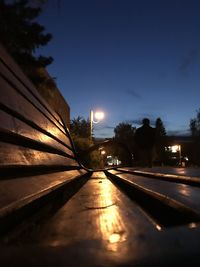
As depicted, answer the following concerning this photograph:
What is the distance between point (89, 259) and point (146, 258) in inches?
3.8

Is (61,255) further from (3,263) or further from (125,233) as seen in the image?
(125,233)

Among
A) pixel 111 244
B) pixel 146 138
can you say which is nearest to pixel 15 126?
pixel 111 244

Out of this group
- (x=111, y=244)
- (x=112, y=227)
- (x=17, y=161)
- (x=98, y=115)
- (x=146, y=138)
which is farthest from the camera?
(x=98, y=115)

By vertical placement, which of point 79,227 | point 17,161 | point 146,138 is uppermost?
point 146,138

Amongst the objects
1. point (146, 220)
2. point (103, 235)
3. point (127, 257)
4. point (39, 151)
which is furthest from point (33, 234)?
point (39, 151)

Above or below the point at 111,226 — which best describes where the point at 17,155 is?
above

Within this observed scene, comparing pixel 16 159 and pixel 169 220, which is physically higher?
pixel 16 159

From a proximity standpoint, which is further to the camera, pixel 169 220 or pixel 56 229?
pixel 169 220

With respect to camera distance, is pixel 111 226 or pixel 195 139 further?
pixel 195 139

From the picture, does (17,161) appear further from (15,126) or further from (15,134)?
(15,126)

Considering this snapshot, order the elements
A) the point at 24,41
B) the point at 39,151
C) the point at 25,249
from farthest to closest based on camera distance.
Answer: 1. the point at 24,41
2. the point at 39,151
3. the point at 25,249

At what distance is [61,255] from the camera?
69 cm

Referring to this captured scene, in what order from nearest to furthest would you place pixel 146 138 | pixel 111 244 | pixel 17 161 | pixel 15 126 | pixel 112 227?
pixel 111 244 < pixel 112 227 < pixel 17 161 < pixel 15 126 < pixel 146 138

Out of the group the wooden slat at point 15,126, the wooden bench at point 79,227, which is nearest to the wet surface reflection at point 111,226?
the wooden bench at point 79,227
